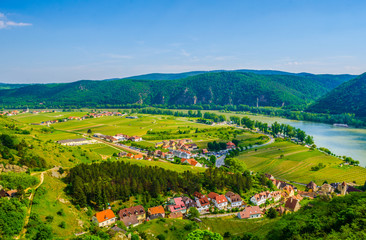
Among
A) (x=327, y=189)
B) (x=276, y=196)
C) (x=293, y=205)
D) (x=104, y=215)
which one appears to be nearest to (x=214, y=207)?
(x=293, y=205)

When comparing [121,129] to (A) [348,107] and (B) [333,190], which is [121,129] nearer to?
(B) [333,190]

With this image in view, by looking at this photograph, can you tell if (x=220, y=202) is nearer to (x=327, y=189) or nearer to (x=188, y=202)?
(x=188, y=202)

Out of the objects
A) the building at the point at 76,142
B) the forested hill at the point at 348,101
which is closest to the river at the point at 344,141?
the forested hill at the point at 348,101

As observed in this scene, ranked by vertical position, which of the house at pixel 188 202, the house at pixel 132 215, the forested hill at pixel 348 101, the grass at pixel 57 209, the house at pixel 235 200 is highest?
the forested hill at pixel 348 101

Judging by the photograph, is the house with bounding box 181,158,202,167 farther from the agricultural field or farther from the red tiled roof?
the red tiled roof

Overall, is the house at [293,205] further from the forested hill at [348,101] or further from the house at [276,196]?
the forested hill at [348,101]

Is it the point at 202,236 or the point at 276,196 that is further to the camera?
the point at 276,196
